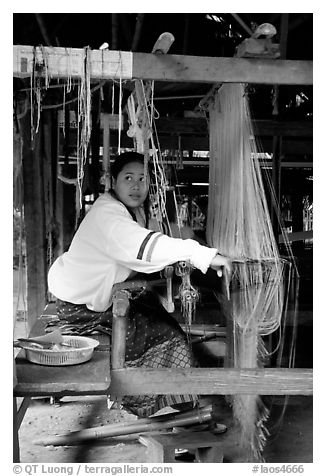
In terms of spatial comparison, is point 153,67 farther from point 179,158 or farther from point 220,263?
point 179,158

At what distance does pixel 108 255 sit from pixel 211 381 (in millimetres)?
993

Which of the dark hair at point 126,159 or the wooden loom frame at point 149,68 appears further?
the dark hair at point 126,159

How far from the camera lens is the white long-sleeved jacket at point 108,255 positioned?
9.72 feet

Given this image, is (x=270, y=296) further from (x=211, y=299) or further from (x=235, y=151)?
(x=211, y=299)

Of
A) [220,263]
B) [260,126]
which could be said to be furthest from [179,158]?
[220,263]

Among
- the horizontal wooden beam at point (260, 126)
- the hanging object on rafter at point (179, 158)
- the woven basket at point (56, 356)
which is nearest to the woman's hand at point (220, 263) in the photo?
the woven basket at point (56, 356)

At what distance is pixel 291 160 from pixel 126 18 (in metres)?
3.44

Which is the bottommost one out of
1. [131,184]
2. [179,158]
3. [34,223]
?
[34,223]

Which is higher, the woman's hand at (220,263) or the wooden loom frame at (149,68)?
the wooden loom frame at (149,68)

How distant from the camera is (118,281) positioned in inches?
136

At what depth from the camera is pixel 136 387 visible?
113 inches

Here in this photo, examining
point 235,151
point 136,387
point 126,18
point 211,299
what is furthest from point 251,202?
point 211,299

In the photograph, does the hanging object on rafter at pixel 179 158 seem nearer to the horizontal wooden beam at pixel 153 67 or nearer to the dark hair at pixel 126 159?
the dark hair at pixel 126 159

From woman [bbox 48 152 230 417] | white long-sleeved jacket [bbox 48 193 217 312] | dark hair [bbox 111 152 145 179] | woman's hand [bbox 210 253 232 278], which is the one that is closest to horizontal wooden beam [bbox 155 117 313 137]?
dark hair [bbox 111 152 145 179]
